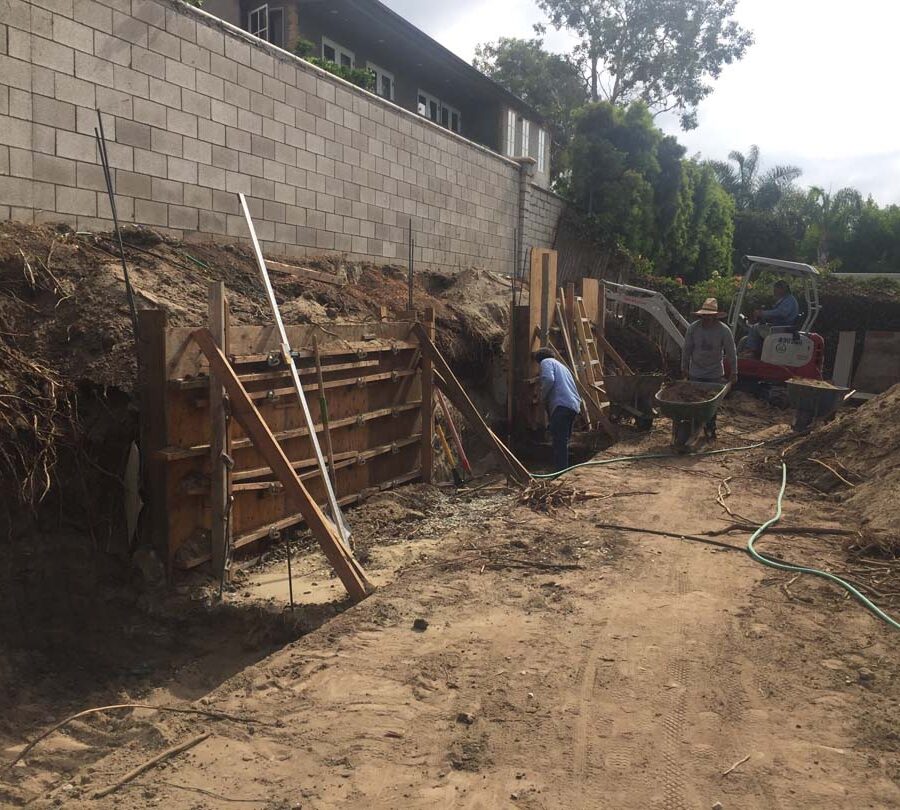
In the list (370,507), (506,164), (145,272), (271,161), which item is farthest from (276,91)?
(506,164)

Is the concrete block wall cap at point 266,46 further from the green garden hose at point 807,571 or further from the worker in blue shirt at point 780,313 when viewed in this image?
the green garden hose at point 807,571

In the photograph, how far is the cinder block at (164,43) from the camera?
7500 mm

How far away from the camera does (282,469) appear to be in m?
5.35

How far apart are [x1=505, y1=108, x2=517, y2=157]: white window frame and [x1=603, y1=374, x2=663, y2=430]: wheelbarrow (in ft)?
45.1

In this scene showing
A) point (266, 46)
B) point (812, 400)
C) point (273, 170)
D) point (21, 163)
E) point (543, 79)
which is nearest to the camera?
point (21, 163)

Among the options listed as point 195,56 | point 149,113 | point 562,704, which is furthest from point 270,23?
point 562,704

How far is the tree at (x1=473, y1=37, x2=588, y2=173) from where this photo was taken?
31.1m

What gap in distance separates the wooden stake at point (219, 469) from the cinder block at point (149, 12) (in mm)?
3628

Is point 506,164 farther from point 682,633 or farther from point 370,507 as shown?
point 682,633

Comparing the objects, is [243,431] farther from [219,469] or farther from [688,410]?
[688,410]

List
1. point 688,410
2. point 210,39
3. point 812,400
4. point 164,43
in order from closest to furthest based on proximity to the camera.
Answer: point 164,43 < point 210,39 < point 688,410 < point 812,400

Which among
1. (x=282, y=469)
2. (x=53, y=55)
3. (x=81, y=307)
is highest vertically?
(x=53, y=55)

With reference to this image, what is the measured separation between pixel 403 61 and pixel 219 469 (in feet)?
55.2

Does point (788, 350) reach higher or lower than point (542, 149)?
lower
